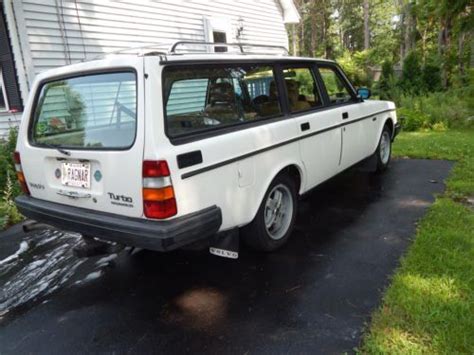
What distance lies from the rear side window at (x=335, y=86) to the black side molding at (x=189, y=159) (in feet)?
7.56

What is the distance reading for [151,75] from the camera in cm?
251

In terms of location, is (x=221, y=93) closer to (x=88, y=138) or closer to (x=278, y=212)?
(x=88, y=138)

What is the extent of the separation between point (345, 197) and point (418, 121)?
5.63 m

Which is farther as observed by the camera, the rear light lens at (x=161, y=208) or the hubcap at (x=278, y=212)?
the hubcap at (x=278, y=212)

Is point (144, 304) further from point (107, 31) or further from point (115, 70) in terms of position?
→ point (107, 31)

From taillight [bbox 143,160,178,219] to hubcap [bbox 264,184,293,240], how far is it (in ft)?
4.00

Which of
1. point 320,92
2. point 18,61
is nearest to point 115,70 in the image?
point 320,92

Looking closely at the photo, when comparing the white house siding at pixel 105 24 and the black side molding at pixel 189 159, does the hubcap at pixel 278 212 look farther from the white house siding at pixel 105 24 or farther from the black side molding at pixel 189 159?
the white house siding at pixel 105 24

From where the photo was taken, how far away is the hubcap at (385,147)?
5.77 meters

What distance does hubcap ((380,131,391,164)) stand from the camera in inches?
227

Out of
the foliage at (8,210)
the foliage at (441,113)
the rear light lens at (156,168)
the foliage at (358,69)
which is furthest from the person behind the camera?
the foliage at (358,69)

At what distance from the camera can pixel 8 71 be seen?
6.66 meters

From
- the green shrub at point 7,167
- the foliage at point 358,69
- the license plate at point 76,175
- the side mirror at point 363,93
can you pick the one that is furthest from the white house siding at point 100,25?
the foliage at point 358,69

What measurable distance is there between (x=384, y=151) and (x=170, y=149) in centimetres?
432
